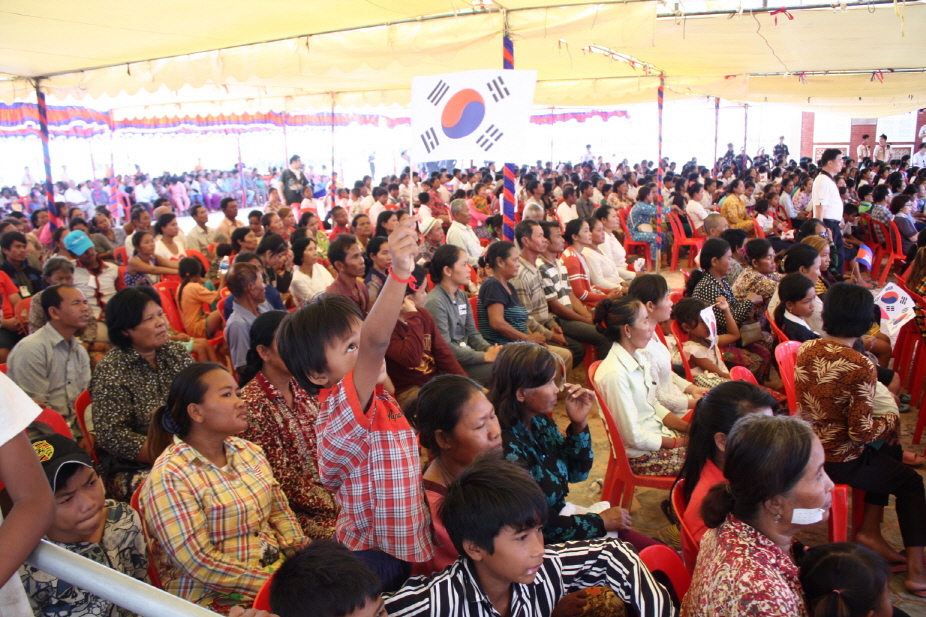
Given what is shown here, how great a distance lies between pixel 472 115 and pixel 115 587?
6.97 ft

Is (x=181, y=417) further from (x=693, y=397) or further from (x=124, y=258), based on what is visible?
(x=124, y=258)

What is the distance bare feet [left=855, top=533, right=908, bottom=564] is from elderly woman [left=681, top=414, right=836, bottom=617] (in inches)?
52.4

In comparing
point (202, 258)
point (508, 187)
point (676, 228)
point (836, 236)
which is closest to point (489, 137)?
point (508, 187)

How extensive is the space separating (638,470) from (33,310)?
3029 mm

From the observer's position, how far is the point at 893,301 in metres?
3.78

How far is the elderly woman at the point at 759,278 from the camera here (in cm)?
435

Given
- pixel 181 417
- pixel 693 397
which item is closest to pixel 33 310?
pixel 181 417

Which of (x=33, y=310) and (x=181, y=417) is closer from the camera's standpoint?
(x=181, y=417)

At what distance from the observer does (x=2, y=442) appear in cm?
107

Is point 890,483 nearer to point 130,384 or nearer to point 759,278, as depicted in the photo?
point 759,278

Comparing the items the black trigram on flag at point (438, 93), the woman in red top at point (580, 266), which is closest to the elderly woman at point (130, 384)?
the black trigram on flag at point (438, 93)

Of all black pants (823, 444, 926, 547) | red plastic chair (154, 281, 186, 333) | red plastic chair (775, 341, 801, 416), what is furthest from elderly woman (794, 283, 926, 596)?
red plastic chair (154, 281, 186, 333)

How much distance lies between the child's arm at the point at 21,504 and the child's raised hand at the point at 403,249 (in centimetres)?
76

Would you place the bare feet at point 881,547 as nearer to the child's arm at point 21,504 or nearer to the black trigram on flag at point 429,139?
the black trigram on flag at point 429,139
